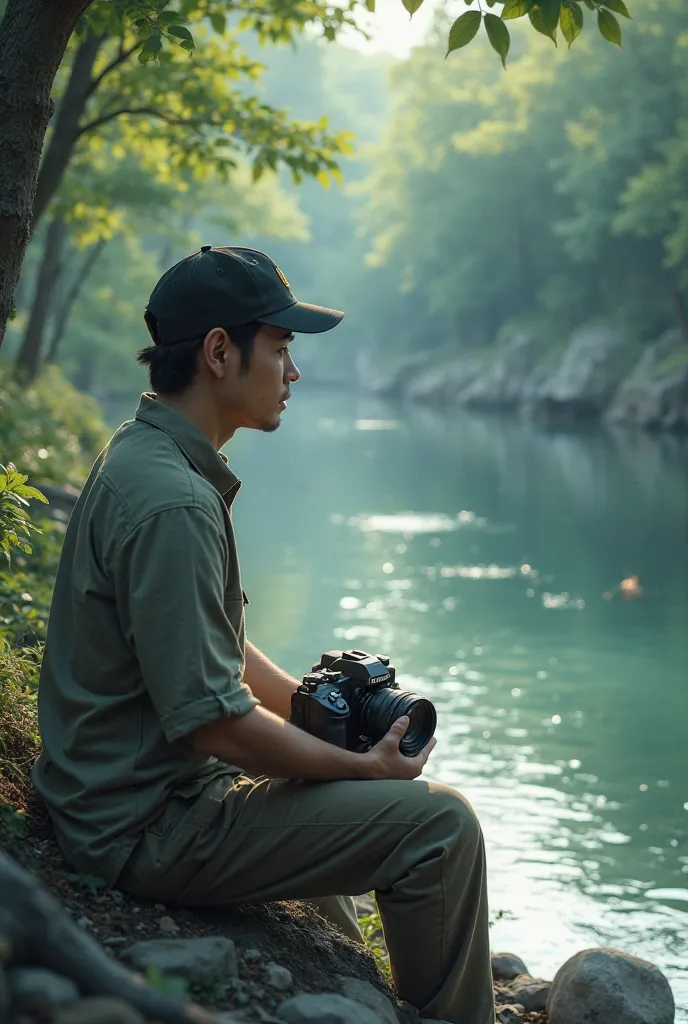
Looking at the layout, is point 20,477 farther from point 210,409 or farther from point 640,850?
point 640,850

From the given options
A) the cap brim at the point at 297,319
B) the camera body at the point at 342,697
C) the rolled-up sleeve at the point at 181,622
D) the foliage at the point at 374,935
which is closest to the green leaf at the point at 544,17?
the cap brim at the point at 297,319

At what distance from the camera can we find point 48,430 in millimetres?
12469

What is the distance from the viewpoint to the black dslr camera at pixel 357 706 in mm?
3121

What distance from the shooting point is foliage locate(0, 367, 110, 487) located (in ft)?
32.3

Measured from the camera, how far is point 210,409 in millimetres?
3168

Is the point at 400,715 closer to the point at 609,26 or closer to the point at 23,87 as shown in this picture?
the point at 609,26

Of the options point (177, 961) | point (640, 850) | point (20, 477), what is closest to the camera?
point (177, 961)

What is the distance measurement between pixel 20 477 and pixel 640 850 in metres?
3.55

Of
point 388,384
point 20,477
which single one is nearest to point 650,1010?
point 20,477

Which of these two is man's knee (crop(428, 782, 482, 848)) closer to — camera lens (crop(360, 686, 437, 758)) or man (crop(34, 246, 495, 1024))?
man (crop(34, 246, 495, 1024))

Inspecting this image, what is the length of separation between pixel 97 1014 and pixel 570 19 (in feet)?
9.28

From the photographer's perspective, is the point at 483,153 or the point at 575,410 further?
the point at 483,153

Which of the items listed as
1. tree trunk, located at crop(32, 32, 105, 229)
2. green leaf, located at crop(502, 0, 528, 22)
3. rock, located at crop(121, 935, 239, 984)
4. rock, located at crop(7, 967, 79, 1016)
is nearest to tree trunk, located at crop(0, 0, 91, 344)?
green leaf, located at crop(502, 0, 528, 22)

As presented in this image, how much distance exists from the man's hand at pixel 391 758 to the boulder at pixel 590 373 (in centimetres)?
3045
